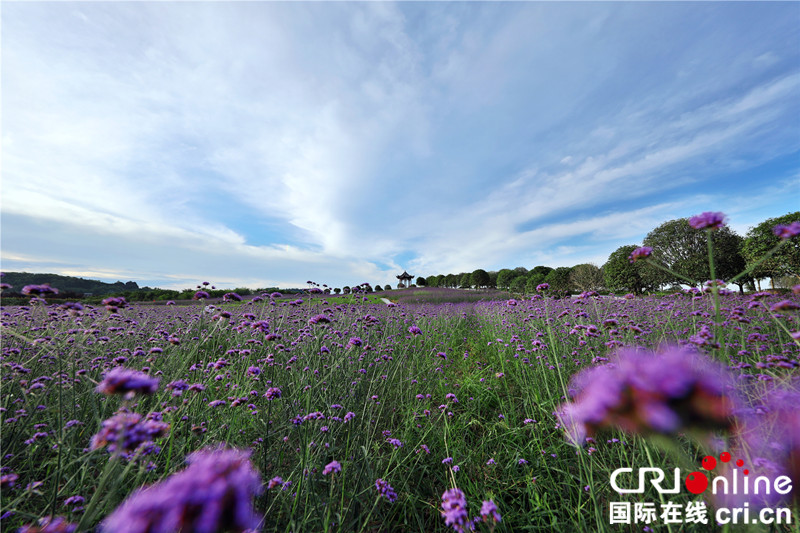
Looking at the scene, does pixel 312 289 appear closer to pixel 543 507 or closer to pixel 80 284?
pixel 543 507

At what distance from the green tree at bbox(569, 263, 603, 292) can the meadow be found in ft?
94.8

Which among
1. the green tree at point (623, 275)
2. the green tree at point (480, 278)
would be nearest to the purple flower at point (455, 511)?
the green tree at point (623, 275)

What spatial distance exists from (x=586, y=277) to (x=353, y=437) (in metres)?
35.9

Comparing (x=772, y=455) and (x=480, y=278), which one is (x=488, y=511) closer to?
(x=772, y=455)

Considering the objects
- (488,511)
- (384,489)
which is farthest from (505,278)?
(488,511)

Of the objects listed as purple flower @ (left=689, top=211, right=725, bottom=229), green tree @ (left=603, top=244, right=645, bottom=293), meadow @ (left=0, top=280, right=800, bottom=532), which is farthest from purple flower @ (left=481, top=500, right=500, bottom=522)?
green tree @ (left=603, top=244, right=645, bottom=293)

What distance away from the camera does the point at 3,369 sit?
265cm

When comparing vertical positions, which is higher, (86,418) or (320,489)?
(86,418)

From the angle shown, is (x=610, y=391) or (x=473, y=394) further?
(x=473, y=394)

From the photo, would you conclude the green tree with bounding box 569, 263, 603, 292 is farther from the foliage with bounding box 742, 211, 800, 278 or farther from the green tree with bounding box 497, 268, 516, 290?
the green tree with bounding box 497, 268, 516, 290

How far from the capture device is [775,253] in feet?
61.8

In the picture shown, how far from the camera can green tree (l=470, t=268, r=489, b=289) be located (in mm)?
55250

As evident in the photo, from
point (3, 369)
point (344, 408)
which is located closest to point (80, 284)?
point (3, 369)

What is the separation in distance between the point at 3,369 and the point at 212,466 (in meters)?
4.00
